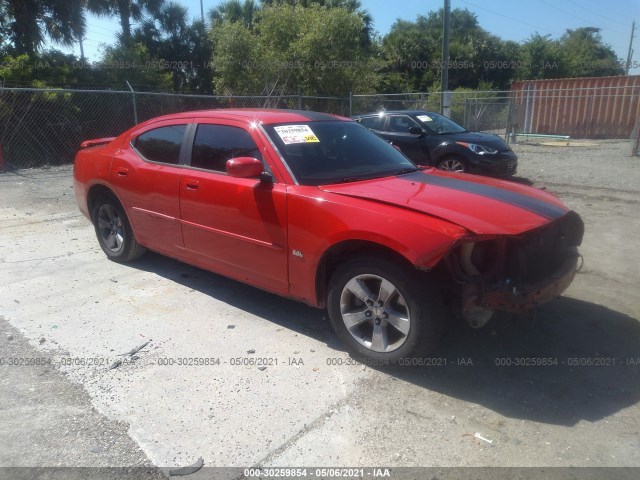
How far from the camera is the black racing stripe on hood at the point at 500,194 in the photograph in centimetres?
342

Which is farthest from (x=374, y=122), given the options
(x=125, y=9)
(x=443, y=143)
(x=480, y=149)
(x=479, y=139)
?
(x=125, y=9)

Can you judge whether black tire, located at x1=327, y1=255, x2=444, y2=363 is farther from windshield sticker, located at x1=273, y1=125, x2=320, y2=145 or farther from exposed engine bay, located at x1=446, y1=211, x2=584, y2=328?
windshield sticker, located at x1=273, y1=125, x2=320, y2=145

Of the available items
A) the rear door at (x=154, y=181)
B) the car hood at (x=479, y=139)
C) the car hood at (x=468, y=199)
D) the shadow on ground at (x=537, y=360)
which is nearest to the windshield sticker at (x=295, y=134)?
the car hood at (x=468, y=199)

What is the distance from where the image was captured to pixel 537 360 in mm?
3475

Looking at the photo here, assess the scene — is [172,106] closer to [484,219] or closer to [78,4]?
[78,4]

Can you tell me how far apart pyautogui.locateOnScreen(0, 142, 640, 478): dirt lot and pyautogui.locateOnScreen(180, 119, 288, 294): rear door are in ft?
1.51

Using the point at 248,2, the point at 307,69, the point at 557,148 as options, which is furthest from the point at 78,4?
the point at 557,148

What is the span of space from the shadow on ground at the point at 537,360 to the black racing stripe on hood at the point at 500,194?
765 mm

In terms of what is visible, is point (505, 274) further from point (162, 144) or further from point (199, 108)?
point (199, 108)

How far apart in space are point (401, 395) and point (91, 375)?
202cm

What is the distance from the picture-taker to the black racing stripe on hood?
3.42m

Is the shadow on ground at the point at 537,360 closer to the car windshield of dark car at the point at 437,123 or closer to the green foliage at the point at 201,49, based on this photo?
the car windshield of dark car at the point at 437,123

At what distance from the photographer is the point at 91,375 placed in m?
3.39

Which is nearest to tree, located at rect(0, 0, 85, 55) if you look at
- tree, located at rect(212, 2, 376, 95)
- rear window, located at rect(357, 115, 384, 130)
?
tree, located at rect(212, 2, 376, 95)
